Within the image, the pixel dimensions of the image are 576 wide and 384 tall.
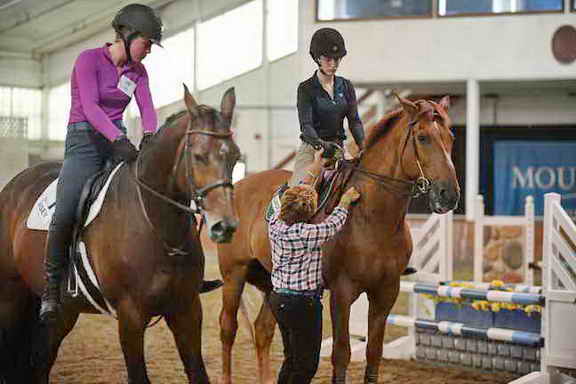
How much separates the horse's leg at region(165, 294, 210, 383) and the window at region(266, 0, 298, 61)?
1210 centimetres

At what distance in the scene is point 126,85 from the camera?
454 cm

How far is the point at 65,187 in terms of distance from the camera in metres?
4.37

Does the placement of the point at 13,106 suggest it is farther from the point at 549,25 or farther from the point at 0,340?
the point at 549,25

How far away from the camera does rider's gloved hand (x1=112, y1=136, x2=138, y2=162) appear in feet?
14.1

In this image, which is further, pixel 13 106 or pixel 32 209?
pixel 13 106

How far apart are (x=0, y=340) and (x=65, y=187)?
133 cm

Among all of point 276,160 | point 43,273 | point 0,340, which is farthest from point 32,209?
point 276,160

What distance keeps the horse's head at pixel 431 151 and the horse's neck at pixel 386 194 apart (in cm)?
8

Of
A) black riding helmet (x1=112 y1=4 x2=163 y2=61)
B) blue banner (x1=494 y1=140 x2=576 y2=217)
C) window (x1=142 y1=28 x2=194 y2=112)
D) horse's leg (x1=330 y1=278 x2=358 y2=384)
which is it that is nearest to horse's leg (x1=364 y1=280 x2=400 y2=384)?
horse's leg (x1=330 y1=278 x2=358 y2=384)

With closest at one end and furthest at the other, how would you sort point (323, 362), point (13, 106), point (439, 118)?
point (439, 118)
point (323, 362)
point (13, 106)

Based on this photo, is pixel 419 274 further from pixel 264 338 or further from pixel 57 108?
pixel 57 108

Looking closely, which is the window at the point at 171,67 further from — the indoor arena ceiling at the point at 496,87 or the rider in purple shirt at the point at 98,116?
the rider in purple shirt at the point at 98,116

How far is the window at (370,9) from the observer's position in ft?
50.2

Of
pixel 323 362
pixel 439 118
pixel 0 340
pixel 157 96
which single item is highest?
pixel 157 96
